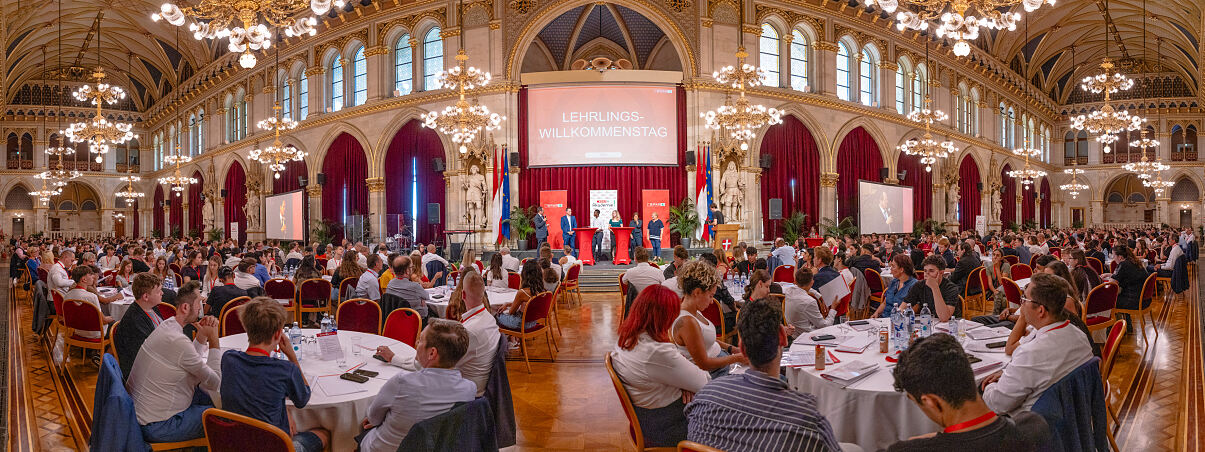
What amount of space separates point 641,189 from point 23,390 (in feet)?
42.7

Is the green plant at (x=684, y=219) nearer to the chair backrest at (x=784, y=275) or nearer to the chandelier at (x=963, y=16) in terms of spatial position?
the chair backrest at (x=784, y=275)

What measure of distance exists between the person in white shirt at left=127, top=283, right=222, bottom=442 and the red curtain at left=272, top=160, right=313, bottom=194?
1801 cm

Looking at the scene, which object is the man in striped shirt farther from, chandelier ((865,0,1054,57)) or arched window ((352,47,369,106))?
arched window ((352,47,369,106))

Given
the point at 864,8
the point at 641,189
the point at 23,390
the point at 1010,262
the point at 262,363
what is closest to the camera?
the point at 262,363

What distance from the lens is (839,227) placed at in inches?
700

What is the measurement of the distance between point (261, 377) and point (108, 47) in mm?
31649

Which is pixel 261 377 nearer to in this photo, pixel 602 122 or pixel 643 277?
pixel 643 277

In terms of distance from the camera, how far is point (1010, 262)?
9.35 meters

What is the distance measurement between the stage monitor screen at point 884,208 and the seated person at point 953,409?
17884 mm

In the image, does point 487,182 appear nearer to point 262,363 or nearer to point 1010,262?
point 1010,262

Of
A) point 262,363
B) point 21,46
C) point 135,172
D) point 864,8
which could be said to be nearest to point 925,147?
point 864,8

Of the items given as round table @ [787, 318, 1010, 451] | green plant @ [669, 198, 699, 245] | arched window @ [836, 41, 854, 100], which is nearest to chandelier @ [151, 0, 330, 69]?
round table @ [787, 318, 1010, 451]

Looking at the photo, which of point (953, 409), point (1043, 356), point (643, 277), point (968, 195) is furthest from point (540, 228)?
point (968, 195)

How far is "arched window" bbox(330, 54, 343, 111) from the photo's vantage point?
1873 centimetres
